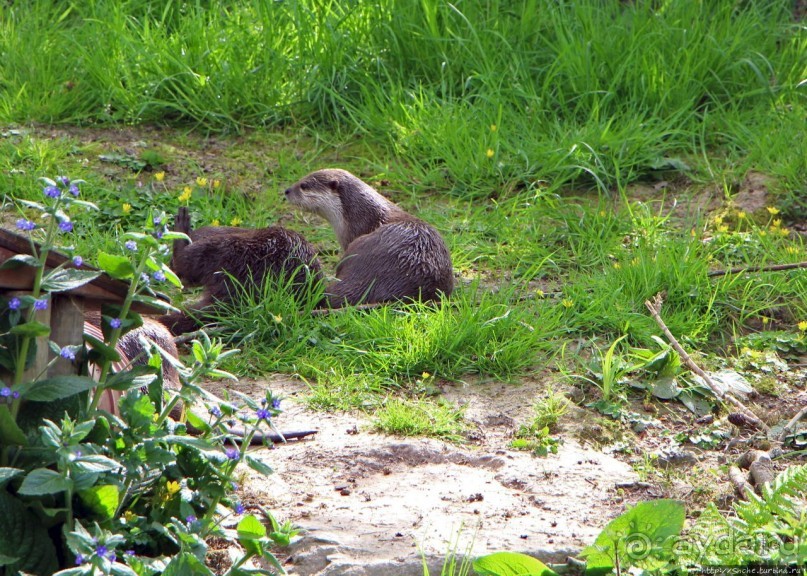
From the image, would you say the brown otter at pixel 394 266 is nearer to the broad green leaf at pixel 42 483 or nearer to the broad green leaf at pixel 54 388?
the broad green leaf at pixel 54 388

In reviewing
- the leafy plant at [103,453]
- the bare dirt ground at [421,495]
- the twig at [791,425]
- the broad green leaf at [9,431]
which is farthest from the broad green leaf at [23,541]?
the twig at [791,425]

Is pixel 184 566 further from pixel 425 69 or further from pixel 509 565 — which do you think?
pixel 425 69

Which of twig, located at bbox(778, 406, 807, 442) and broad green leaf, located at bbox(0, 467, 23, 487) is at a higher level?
broad green leaf, located at bbox(0, 467, 23, 487)

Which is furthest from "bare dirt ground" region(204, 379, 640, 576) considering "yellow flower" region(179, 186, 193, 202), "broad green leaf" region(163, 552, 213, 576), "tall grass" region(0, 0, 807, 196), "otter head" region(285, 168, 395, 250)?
"tall grass" region(0, 0, 807, 196)

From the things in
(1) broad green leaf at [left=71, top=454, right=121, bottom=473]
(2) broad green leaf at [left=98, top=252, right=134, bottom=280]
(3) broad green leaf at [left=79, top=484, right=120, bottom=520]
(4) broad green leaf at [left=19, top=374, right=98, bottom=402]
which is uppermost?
(2) broad green leaf at [left=98, top=252, right=134, bottom=280]

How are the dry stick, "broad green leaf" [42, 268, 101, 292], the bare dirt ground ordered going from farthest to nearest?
the dry stick
the bare dirt ground
"broad green leaf" [42, 268, 101, 292]

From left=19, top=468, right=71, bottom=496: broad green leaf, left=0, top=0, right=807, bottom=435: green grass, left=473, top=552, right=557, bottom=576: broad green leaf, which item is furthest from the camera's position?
left=0, top=0, right=807, bottom=435: green grass

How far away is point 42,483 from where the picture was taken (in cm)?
208

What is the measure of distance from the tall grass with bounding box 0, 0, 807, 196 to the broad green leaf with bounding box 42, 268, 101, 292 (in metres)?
3.64

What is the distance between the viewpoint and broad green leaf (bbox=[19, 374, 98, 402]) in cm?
220

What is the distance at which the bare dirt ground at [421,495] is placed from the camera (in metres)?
2.62

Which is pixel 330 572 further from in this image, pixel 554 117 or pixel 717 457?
pixel 554 117

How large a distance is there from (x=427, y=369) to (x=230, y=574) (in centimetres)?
182

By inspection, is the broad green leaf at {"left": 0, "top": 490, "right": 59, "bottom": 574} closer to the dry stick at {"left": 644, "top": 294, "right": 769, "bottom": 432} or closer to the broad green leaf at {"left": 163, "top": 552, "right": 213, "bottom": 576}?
the broad green leaf at {"left": 163, "top": 552, "right": 213, "bottom": 576}
